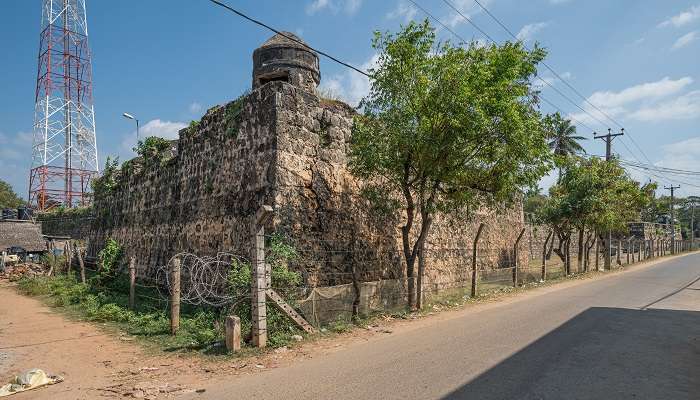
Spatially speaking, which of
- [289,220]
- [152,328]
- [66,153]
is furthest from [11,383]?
[66,153]

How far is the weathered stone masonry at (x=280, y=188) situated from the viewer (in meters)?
10.4

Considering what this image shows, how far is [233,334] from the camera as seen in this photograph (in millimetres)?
7508

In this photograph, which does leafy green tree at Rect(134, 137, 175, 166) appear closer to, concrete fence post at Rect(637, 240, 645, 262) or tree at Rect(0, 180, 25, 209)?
concrete fence post at Rect(637, 240, 645, 262)

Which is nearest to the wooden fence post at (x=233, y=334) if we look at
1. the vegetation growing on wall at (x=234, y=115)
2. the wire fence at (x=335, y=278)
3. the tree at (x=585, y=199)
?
the wire fence at (x=335, y=278)

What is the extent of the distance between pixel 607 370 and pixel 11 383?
808 cm

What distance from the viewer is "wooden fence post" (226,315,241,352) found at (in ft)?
24.6

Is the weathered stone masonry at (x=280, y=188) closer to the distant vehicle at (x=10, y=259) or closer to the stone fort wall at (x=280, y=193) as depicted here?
the stone fort wall at (x=280, y=193)

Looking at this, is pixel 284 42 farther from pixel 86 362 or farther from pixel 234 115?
pixel 86 362

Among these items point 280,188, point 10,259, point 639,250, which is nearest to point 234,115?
→ point 280,188

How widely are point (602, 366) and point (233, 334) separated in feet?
18.2

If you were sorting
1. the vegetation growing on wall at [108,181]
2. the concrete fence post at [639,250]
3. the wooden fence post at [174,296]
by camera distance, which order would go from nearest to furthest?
the wooden fence post at [174,296]
the vegetation growing on wall at [108,181]
the concrete fence post at [639,250]

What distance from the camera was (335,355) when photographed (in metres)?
7.29

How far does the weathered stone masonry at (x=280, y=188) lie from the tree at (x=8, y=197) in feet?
153

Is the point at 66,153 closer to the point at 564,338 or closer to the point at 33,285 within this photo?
the point at 33,285
